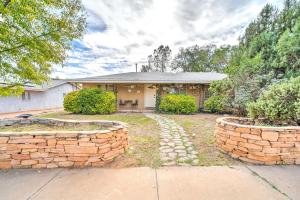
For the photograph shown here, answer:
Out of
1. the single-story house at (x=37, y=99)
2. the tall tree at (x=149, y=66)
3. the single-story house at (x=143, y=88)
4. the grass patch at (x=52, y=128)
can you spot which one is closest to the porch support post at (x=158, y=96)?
the single-story house at (x=143, y=88)

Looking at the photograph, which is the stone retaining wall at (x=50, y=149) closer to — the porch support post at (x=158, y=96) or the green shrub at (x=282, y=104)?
the green shrub at (x=282, y=104)

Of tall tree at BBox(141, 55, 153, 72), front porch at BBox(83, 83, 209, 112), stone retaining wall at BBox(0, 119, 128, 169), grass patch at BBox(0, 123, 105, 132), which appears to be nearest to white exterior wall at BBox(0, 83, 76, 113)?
front porch at BBox(83, 83, 209, 112)

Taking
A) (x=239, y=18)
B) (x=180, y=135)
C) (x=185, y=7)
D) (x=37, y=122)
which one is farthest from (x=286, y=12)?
(x=37, y=122)

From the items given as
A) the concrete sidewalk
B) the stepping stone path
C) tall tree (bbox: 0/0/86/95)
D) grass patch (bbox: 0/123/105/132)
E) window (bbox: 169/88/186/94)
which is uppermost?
tall tree (bbox: 0/0/86/95)

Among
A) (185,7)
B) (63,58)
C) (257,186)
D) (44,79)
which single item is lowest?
(257,186)

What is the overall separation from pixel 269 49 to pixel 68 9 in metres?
8.33

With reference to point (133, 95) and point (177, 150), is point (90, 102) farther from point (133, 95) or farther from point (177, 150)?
point (177, 150)

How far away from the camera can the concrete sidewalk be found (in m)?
2.53

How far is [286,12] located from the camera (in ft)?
24.9

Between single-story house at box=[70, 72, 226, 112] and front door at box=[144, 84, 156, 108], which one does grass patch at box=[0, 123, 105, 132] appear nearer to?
single-story house at box=[70, 72, 226, 112]

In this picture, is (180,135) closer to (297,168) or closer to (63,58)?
(297,168)

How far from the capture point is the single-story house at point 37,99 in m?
16.2

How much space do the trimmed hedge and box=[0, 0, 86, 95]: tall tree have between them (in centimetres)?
644

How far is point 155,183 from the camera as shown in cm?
287
